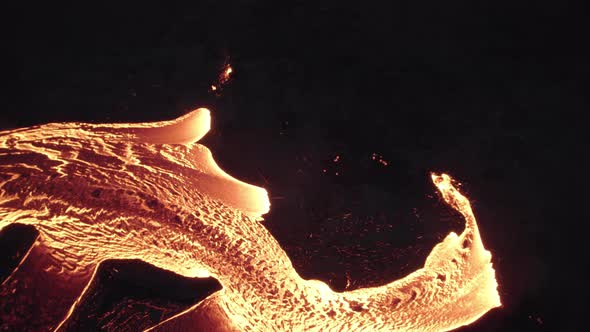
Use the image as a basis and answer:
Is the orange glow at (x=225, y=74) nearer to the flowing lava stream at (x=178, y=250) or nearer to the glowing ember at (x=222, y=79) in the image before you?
the glowing ember at (x=222, y=79)

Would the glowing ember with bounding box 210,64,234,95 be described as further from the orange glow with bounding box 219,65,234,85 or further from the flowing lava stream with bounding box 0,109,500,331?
the flowing lava stream with bounding box 0,109,500,331

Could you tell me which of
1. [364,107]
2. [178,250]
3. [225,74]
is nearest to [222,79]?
[225,74]

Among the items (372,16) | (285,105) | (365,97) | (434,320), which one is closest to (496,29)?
(372,16)

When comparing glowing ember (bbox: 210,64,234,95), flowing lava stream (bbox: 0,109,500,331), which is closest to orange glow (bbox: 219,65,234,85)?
glowing ember (bbox: 210,64,234,95)

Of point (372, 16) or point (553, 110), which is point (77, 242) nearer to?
point (372, 16)

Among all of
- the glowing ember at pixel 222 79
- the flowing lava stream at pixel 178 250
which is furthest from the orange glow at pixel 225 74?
the flowing lava stream at pixel 178 250

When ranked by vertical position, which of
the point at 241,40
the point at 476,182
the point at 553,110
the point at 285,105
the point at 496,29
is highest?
the point at 496,29
